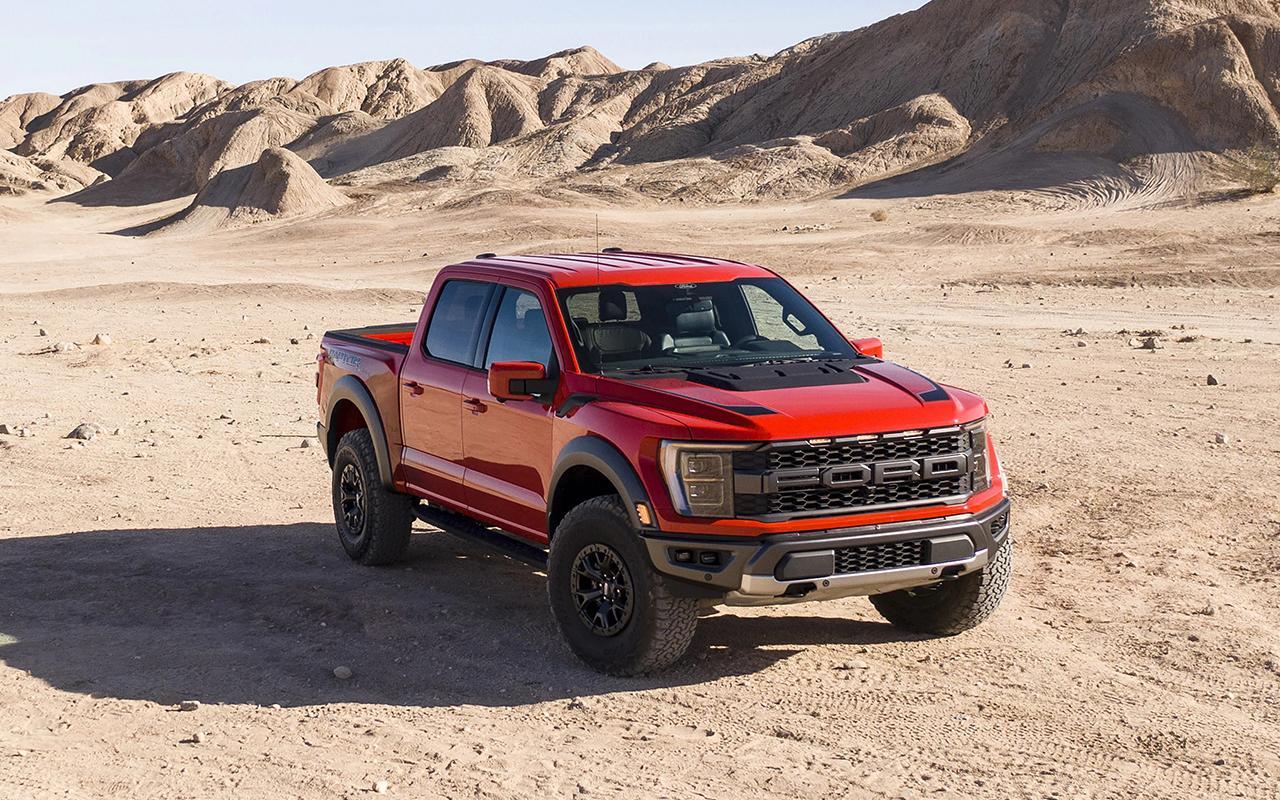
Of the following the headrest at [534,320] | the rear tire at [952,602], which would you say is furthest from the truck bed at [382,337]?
the rear tire at [952,602]

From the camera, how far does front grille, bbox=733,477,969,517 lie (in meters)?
6.52

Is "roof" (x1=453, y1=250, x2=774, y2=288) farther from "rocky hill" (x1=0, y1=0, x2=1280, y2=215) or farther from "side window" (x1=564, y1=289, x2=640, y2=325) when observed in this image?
"rocky hill" (x1=0, y1=0, x2=1280, y2=215)

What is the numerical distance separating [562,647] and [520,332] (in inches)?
64.0

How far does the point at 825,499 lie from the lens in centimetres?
657

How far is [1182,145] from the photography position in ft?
189

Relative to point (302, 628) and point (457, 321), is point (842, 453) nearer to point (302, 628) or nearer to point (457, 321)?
point (457, 321)

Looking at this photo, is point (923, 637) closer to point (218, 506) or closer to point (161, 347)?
point (218, 506)

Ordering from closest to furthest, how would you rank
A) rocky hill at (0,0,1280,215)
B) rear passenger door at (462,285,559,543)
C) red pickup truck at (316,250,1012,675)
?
red pickup truck at (316,250,1012,675) → rear passenger door at (462,285,559,543) → rocky hill at (0,0,1280,215)

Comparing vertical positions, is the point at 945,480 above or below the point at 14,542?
above

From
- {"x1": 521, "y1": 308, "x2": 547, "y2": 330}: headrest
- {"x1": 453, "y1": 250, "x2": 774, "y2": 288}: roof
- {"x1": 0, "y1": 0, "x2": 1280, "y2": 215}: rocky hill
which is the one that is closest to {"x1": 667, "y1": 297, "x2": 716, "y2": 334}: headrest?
{"x1": 453, "y1": 250, "x2": 774, "y2": 288}: roof

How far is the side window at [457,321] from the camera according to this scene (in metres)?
8.38

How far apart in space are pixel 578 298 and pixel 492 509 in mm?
1200

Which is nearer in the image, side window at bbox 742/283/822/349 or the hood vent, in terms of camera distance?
the hood vent

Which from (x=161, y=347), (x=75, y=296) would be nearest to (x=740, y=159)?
(x=75, y=296)
